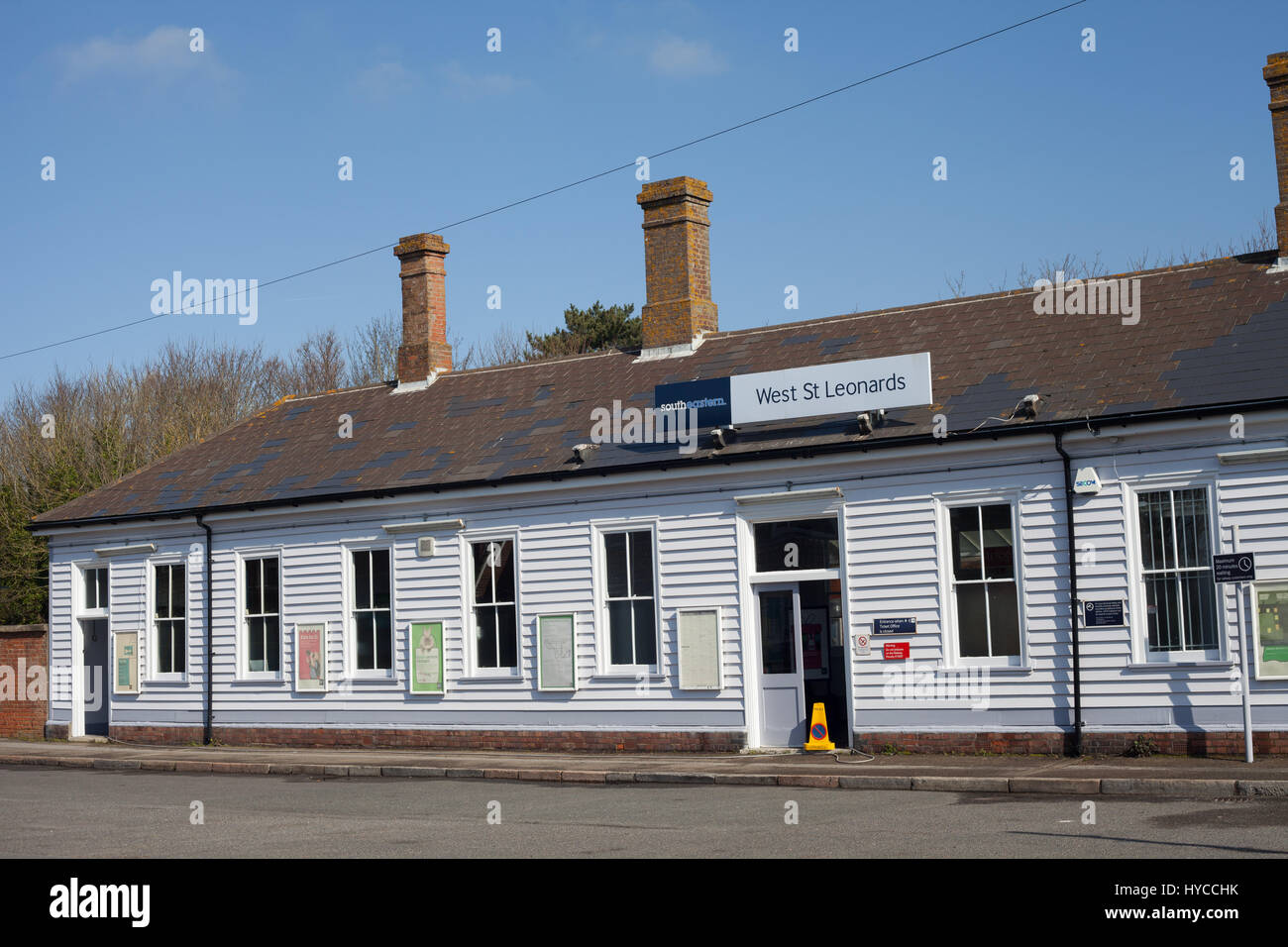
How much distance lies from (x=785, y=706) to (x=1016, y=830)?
7.87 meters

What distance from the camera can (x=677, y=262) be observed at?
23.6m

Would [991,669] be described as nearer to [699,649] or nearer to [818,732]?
[818,732]

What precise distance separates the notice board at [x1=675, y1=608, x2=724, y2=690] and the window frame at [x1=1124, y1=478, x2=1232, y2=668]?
18.6 feet

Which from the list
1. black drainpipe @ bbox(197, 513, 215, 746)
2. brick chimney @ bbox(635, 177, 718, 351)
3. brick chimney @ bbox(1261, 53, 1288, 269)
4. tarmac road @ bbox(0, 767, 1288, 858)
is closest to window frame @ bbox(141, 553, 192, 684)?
black drainpipe @ bbox(197, 513, 215, 746)

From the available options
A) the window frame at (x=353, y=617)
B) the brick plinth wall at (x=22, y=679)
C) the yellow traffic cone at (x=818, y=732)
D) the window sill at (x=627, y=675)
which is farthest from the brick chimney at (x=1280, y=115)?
the brick plinth wall at (x=22, y=679)

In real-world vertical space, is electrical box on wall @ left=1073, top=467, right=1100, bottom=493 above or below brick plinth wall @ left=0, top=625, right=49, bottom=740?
above

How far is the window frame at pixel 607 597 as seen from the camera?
19906 millimetres

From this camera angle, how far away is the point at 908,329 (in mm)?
21109

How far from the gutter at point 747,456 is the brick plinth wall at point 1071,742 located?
12.3 feet

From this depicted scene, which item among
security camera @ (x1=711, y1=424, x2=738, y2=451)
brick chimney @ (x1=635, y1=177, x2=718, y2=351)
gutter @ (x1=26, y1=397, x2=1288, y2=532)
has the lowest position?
gutter @ (x1=26, y1=397, x2=1288, y2=532)

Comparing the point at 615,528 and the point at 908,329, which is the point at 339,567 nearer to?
the point at 615,528

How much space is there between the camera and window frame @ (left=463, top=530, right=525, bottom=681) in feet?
69.4

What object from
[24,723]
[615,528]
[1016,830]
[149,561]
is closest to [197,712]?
[149,561]
